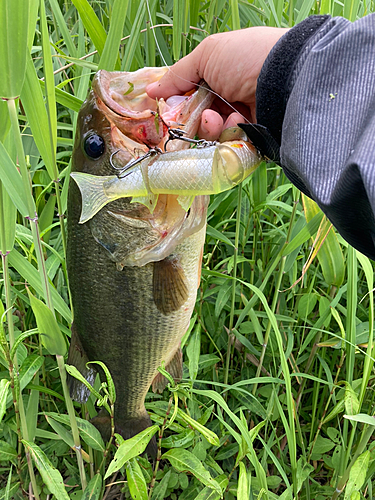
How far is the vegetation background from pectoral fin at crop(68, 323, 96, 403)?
6cm

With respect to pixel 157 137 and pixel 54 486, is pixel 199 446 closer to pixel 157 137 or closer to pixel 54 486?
pixel 54 486

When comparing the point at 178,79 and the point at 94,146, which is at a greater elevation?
the point at 178,79

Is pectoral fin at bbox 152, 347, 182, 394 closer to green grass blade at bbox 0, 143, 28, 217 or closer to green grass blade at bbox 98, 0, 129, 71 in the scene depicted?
green grass blade at bbox 0, 143, 28, 217

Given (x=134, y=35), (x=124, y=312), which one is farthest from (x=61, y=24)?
(x=124, y=312)

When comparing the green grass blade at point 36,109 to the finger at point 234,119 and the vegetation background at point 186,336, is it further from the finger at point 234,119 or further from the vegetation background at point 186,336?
the finger at point 234,119

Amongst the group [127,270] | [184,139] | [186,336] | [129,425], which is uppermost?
[184,139]

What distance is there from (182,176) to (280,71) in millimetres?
325

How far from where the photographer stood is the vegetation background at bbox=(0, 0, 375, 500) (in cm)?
92

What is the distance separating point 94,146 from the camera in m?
1.10

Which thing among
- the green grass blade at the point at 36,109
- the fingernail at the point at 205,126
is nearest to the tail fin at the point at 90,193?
the green grass blade at the point at 36,109

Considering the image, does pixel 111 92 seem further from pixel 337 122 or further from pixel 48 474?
pixel 48 474

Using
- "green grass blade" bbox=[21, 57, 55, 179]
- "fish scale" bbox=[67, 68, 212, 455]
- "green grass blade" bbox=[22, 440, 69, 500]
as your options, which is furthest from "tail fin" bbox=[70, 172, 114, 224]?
"green grass blade" bbox=[22, 440, 69, 500]

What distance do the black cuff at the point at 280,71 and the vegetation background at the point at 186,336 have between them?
0.35 m

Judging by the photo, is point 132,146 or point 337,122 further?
point 132,146
